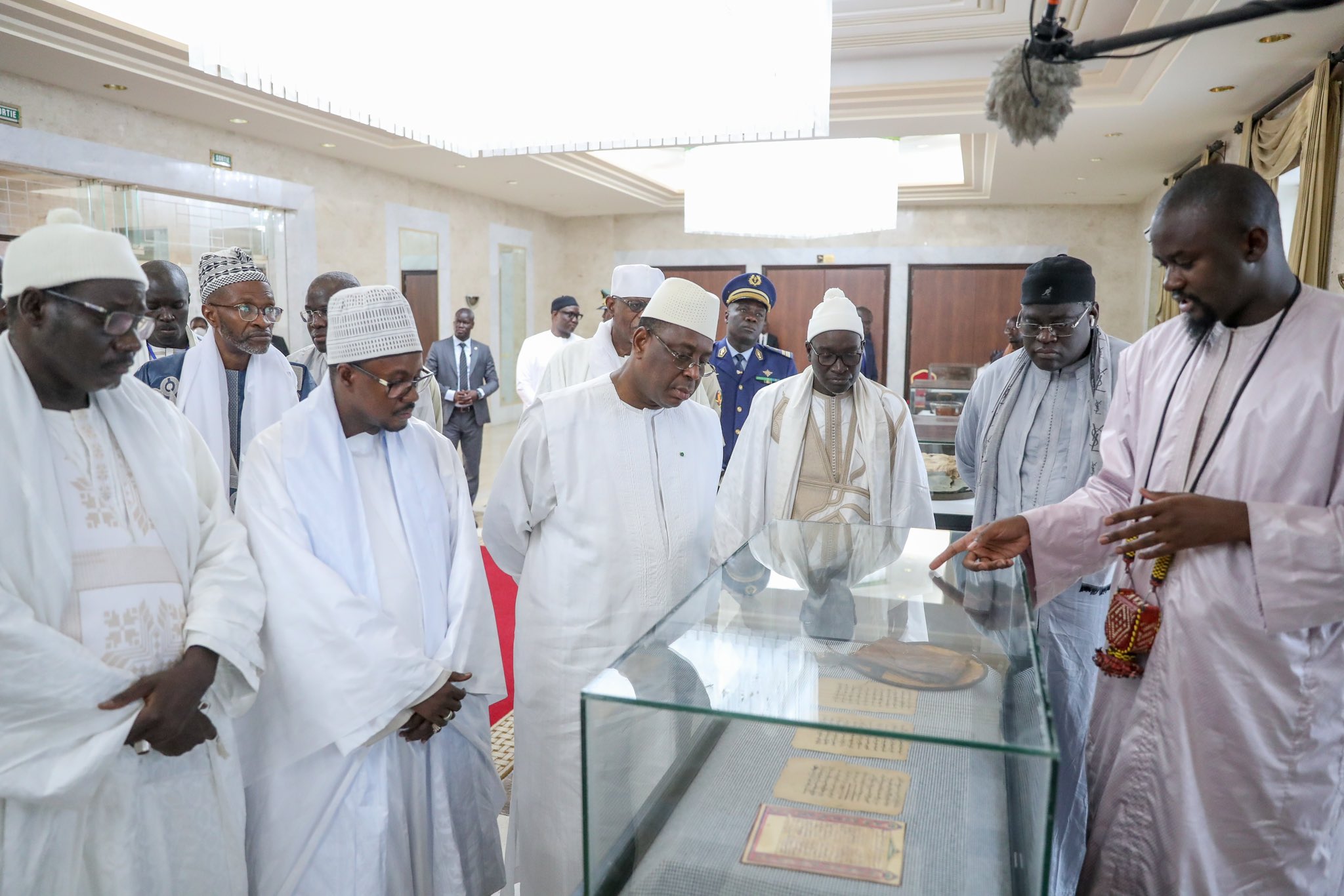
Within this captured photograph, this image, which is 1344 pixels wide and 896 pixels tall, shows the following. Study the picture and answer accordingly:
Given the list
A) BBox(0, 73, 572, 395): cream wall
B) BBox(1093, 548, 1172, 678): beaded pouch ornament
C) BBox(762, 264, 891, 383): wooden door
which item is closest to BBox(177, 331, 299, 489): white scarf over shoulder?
BBox(1093, 548, 1172, 678): beaded pouch ornament

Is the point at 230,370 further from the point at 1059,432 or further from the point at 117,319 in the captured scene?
the point at 1059,432

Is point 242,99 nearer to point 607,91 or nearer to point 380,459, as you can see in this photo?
point 607,91

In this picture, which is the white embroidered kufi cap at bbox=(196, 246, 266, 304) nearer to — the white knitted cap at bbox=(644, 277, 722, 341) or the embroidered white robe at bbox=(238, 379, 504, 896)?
the embroidered white robe at bbox=(238, 379, 504, 896)

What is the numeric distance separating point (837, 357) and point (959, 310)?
12381 millimetres

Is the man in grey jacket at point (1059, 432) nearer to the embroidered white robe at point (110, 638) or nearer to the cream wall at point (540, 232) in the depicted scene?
the embroidered white robe at point (110, 638)

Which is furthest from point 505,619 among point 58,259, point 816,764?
point 816,764

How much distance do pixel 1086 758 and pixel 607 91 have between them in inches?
95.5

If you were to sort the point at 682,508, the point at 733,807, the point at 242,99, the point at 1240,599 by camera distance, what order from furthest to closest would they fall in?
the point at 242,99 < the point at 682,508 < the point at 1240,599 < the point at 733,807

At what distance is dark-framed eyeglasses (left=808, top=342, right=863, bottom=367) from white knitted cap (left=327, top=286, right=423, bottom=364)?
1.53 m

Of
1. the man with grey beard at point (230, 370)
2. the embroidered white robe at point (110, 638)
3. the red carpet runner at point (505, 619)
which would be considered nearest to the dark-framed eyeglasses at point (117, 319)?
the embroidered white robe at point (110, 638)

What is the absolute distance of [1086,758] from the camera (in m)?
2.03

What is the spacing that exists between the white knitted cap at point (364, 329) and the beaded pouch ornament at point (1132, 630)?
5.61ft

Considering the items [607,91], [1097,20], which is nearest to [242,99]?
[607,91]

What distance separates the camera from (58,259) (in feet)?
5.48
